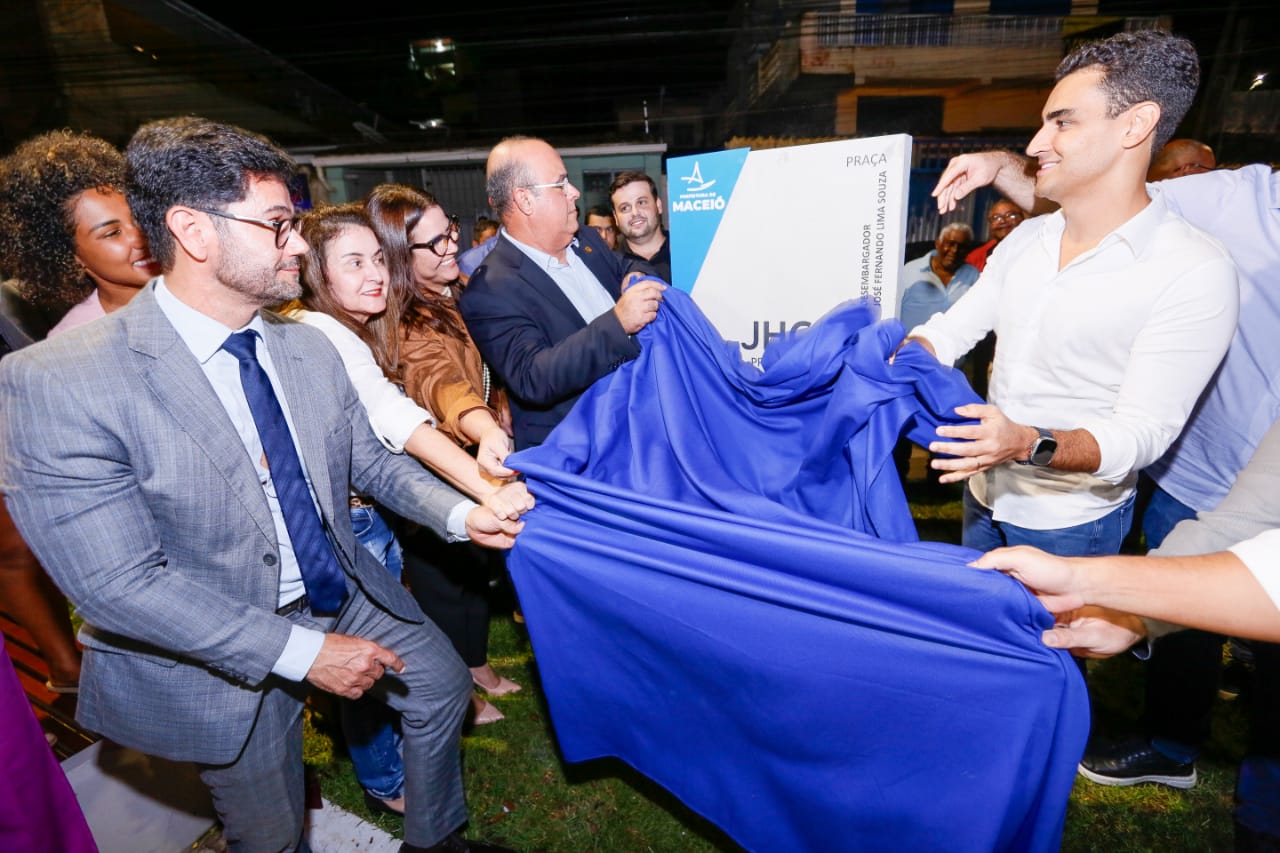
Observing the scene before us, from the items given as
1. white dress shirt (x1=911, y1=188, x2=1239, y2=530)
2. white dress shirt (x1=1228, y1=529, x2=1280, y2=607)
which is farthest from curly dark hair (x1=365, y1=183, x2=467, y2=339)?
white dress shirt (x1=1228, y1=529, x2=1280, y2=607)

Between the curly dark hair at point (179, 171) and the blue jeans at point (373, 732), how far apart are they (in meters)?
1.05

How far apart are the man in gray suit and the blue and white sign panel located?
1085mm

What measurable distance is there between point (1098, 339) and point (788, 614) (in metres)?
1.13

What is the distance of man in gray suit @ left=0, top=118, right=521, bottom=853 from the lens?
53.7 inches

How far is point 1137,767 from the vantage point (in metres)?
2.38

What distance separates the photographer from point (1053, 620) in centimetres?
119

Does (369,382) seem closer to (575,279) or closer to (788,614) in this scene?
(575,279)

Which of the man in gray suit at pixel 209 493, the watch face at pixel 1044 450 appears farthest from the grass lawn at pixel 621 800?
the watch face at pixel 1044 450

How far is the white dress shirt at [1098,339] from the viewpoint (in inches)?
61.3

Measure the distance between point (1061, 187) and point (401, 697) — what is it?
2.32 metres

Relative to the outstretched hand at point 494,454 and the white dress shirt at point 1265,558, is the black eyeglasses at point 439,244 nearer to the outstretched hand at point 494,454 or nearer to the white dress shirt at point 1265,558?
the outstretched hand at point 494,454

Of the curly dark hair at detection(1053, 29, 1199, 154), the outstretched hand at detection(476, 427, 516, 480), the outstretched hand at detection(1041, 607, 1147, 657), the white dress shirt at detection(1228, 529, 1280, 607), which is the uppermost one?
the curly dark hair at detection(1053, 29, 1199, 154)

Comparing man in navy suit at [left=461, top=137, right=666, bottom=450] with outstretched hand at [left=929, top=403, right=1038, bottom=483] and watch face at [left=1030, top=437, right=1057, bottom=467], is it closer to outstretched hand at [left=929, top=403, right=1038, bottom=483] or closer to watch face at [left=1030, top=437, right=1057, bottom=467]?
outstretched hand at [left=929, top=403, right=1038, bottom=483]

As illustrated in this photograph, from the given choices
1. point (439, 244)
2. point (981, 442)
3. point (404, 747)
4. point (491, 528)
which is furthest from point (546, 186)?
point (404, 747)
